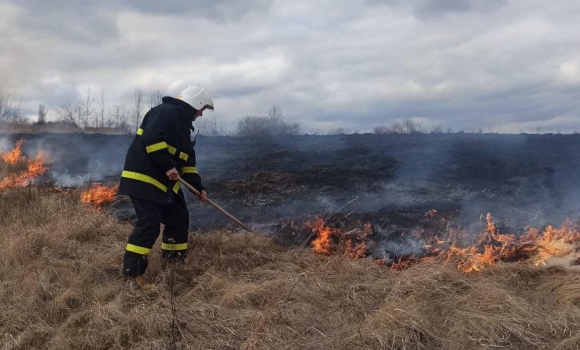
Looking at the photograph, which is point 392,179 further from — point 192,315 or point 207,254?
point 192,315

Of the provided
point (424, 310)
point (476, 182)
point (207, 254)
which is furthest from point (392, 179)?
point (424, 310)

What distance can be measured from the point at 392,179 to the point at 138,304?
516 cm

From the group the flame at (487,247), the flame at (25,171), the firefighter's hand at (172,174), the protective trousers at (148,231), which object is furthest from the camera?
the flame at (25,171)

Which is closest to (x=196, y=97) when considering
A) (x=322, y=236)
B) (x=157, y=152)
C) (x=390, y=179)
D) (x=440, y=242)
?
(x=157, y=152)

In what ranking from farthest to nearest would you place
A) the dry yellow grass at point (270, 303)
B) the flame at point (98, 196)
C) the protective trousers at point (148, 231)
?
the flame at point (98, 196), the protective trousers at point (148, 231), the dry yellow grass at point (270, 303)

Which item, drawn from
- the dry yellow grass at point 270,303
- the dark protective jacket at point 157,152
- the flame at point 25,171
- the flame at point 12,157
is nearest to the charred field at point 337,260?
the dry yellow grass at point 270,303

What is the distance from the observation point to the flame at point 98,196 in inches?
312

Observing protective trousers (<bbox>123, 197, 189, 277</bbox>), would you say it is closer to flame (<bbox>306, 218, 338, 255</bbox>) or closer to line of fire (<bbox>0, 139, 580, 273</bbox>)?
line of fire (<bbox>0, 139, 580, 273</bbox>)

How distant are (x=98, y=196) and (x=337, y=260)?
515 centimetres

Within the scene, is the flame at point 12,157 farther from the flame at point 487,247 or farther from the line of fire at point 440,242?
the flame at point 487,247

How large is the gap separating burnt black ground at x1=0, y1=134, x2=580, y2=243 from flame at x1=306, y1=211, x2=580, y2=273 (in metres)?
0.30

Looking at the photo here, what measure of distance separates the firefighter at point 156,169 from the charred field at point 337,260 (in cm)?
35

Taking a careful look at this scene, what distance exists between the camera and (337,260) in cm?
480

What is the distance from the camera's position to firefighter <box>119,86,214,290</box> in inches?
170
